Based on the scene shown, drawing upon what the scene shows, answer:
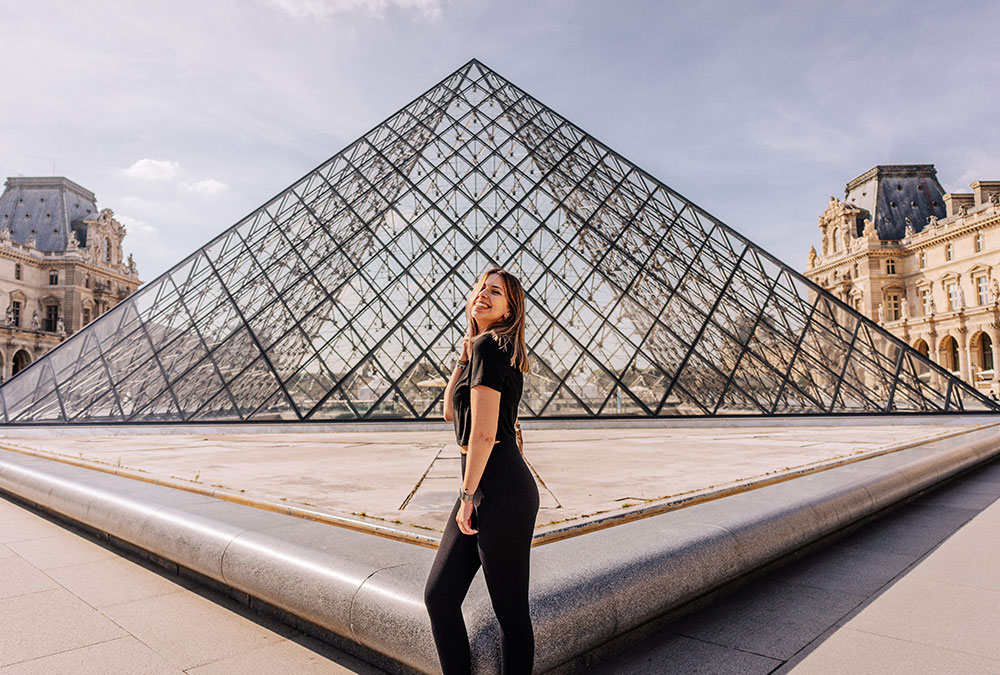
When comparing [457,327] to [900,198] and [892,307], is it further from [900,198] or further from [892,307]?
[900,198]

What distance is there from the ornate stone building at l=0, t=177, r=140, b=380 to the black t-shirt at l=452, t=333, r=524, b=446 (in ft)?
202

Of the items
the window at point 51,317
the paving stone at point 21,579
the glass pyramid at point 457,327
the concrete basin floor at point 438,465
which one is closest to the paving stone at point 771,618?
the concrete basin floor at point 438,465

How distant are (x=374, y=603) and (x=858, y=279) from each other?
64540 mm

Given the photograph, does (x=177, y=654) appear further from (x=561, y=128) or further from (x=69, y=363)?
(x=561, y=128)

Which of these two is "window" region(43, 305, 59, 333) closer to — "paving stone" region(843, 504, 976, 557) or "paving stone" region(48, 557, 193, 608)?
"paving stone" region(48, 557, 193, 608)

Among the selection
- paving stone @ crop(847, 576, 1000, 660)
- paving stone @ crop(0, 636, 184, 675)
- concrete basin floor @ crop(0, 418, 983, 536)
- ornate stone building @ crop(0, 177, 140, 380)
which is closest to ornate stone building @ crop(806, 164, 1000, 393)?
concrete basin floor @ crop(0, 418, 983, 536)

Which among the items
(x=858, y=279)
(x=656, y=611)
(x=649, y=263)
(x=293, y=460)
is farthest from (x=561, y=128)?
(x=858, y=279)

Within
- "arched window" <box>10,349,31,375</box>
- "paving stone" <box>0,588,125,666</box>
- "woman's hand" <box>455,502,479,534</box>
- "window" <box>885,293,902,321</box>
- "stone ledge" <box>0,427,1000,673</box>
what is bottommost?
"paving stone" <box>0,588,125,666</box>

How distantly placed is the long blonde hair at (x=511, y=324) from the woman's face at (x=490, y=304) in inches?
0.4

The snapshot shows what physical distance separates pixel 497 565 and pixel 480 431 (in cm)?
41

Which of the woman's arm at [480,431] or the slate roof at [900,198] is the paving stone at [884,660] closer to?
the woman's arm at [480,431]

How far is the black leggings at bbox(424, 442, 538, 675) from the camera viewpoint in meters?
1.84

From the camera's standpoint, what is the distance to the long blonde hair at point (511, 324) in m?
1.95

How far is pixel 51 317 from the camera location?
57.4m
